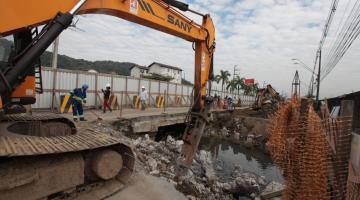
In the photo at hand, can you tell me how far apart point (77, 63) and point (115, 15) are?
71.9m

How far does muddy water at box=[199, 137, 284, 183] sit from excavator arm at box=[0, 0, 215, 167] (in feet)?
12.8

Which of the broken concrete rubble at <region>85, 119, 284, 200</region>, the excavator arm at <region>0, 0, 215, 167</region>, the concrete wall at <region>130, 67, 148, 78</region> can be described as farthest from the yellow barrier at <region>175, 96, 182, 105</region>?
the concrete wall at <region>130, 67, 148, 78</region>

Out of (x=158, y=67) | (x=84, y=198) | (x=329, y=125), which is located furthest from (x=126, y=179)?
(x=158, y=67)

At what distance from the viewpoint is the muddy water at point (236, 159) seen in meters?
11.8

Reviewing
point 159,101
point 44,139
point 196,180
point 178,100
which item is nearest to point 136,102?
point 159,101

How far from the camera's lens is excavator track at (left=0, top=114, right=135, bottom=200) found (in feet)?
12.5

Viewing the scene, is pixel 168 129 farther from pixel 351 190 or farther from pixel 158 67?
pixel 158 67

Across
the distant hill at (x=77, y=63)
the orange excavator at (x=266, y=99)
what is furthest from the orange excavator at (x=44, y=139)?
the orange excavator at (x=266, y=99)

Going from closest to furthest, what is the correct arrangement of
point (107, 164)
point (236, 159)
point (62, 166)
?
1. point (62, 166)
2. point (107, 164)
3. point (236, 159)

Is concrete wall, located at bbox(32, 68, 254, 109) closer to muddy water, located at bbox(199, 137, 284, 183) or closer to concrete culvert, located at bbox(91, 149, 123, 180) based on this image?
muddy water, located at bbox(199, 137, 284, 183)

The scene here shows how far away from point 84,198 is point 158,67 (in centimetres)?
6691

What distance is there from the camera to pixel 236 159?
15031 millimetres

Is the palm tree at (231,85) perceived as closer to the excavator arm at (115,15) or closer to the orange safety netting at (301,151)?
the excavator arm at (115,15)

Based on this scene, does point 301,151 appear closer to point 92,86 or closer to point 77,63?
point 92,86
